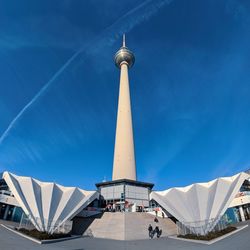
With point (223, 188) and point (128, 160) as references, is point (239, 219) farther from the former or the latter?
point (128, 160)

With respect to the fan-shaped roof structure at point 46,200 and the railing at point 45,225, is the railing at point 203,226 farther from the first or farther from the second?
the railing at point 45,225

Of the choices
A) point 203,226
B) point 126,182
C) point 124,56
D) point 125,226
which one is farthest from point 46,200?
point 124,56

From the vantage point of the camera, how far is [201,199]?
87.6ft

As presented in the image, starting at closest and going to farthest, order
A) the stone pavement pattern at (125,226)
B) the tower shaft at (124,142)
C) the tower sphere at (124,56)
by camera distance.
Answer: the stone pavement pattern at (125,226) < the tower shaft at (124,142) < the tower sphere at (124,56)

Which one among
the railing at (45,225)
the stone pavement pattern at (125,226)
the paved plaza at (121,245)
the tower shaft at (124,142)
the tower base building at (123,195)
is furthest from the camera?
the tower shaft at (124,142)

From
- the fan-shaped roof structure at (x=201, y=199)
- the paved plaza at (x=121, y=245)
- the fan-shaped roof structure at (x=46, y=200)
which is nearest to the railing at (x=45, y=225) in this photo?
the fan-shaped roof structure at (x=46, y=200)

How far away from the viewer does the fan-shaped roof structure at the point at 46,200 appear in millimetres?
22516

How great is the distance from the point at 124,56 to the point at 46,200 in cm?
5037

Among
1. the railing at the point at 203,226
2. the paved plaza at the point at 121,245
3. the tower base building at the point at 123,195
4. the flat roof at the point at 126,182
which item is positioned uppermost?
the flat roof at the point at 126,182

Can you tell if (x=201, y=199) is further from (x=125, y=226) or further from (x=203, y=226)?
(x=125, y=226)

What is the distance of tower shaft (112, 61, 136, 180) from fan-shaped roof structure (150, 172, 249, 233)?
11933mm

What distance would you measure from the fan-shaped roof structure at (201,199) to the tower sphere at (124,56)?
45.1m

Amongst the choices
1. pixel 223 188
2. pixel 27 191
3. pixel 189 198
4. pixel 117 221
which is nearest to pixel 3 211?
pixel 27 191

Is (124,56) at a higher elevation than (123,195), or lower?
Answer: higher
